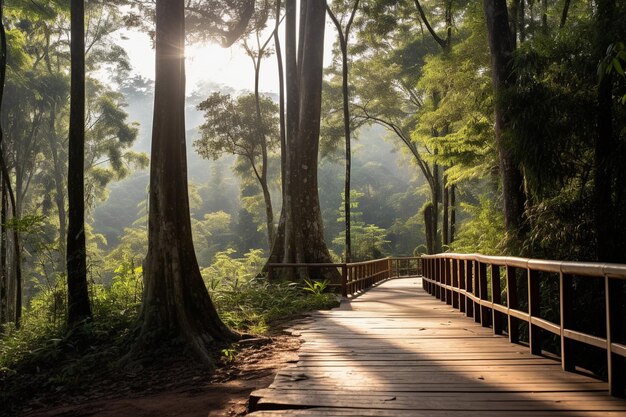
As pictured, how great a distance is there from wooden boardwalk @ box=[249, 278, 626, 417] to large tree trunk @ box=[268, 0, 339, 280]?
759cm

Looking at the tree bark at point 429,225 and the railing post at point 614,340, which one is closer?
the railing post at point 614,340

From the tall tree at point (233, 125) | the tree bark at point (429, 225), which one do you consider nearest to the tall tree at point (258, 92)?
the tall tree at point (233, 125)

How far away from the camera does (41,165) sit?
34156 mm

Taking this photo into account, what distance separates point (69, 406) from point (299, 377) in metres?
2.47

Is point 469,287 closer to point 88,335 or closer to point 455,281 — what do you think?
point 455,281

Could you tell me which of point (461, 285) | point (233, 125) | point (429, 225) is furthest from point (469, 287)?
point (233, 125)

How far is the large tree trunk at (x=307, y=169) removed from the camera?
547 inches

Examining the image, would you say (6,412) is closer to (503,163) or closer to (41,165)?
(503,163)

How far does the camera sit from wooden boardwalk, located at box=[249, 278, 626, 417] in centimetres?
323

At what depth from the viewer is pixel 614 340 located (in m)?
3.39

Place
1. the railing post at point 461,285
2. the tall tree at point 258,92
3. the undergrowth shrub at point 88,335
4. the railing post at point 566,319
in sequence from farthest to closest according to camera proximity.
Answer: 1. the tall tree at point 258,92
2. the railing post at point 461,285
3. the undergrowth shrub at point 88,335
4. the railing post at point 566,319

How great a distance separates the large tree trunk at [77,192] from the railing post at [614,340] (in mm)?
7004

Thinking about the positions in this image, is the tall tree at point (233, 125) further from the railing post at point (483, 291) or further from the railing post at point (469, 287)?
the railing post at point (483, 291)

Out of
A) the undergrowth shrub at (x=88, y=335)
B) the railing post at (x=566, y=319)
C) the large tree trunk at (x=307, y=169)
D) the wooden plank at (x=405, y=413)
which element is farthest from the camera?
the large tree trunk at (x=307, y=169)
